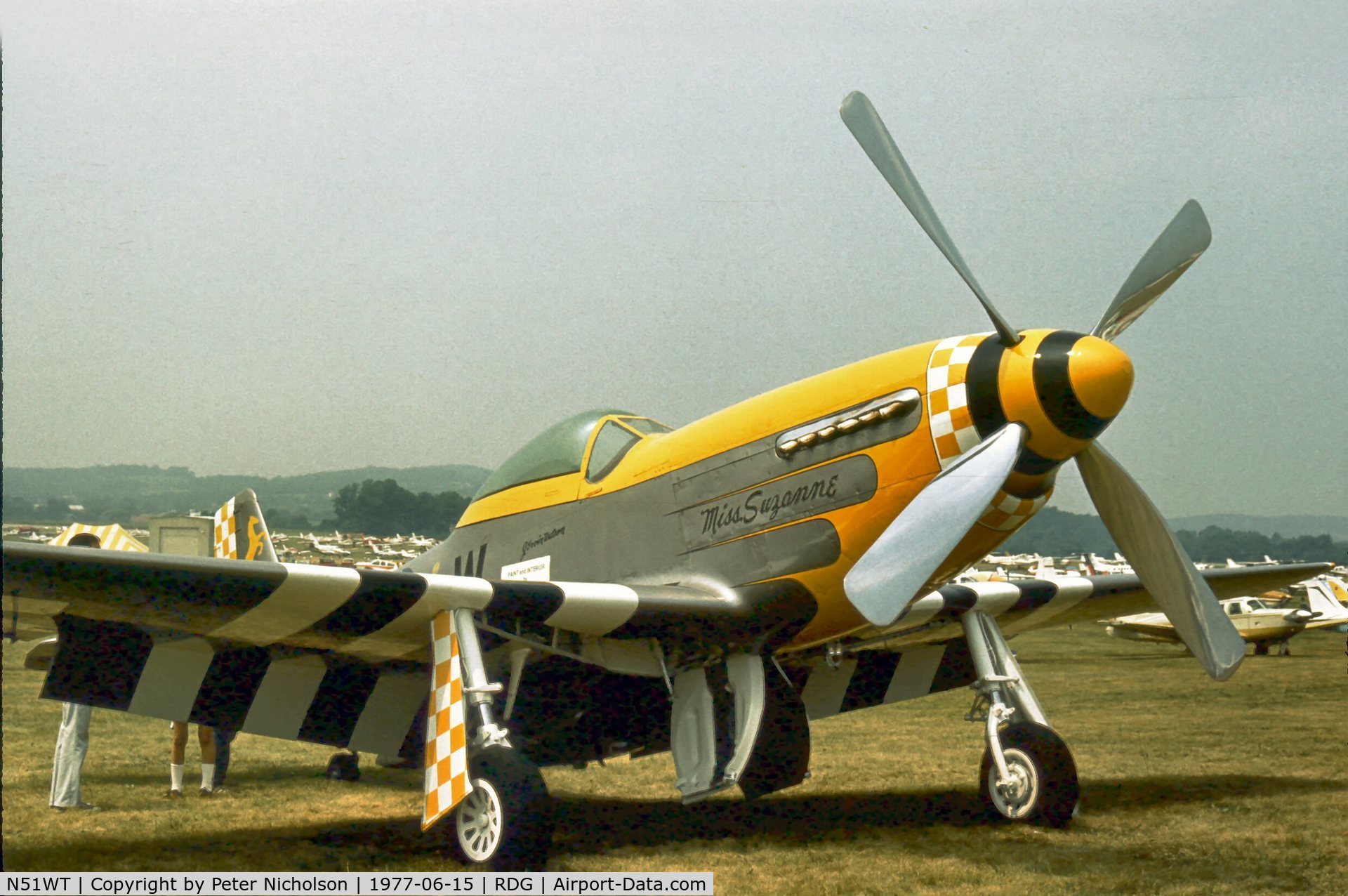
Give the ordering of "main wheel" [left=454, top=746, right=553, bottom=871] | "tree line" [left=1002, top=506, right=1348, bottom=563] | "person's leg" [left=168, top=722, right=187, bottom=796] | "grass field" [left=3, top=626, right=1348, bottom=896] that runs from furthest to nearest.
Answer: "tree line" [left=1002, top=506, right=1348, bottom=563], "person's leg" [left=168, top=722, right=187, bottom=796], "grass field" [left=3, top=626, right=1348, bottom=896], "main wheel" [left=454, top=746, right=553, bottom=871]

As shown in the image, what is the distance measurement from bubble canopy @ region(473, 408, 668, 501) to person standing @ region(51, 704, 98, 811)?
313 centimetres

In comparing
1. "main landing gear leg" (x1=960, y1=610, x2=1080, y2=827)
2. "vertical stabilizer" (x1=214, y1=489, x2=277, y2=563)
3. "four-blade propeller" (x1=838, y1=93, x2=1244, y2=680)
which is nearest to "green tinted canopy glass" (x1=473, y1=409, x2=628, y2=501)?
"four-blade propeller" (x1=838, y1=93, x2=1244, y2=680)

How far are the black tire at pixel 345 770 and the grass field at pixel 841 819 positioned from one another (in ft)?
0.44

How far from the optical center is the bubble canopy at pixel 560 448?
729 cm

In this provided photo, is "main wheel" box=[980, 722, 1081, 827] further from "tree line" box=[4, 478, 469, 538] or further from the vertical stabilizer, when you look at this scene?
the vertical stabilizer

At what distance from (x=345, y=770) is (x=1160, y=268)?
7382 millimetres

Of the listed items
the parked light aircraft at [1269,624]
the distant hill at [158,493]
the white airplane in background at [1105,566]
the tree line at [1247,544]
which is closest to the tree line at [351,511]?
the distant hill at [158,493]

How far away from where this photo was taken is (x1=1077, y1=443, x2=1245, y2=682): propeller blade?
20.1 ft

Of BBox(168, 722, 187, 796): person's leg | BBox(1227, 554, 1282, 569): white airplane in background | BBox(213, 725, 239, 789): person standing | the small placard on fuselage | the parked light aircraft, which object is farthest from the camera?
the parked light aircraft

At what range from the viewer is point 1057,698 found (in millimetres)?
16391

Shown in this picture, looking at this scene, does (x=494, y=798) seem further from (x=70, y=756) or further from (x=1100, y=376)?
(x=70, y=756)

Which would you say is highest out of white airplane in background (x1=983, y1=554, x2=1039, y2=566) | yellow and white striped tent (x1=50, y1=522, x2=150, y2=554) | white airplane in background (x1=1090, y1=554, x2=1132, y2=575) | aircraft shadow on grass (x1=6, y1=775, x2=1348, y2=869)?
yellow and white striped tent (x1=50, y1=522, x2=150, y2=554)

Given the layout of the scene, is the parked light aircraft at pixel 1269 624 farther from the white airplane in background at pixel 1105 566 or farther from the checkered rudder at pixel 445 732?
the checkered rudder at pixel 445 732

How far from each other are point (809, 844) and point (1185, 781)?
3620 mm
